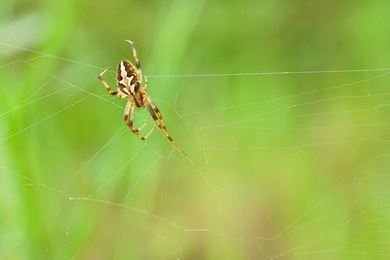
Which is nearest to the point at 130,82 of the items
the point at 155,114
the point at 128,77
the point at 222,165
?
the point at 128,77

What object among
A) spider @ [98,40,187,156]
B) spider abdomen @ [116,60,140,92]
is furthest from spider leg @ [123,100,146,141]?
spider abdomen @ [116,60,140,92]

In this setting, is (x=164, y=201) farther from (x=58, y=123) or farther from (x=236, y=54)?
(x=236, y=54)

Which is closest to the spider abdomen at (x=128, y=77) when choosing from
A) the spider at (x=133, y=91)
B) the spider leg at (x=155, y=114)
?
the spider at (x=133, y=91)

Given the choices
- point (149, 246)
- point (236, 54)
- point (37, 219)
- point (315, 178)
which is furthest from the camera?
point (236, 54)

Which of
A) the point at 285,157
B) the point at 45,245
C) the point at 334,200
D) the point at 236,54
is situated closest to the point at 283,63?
the point at 236,54

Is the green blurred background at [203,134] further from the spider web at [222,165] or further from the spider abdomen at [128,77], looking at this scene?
the spider abdomen at [128,77]

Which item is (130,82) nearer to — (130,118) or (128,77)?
(128,77)

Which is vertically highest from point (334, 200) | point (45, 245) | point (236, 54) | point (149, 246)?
point (236, 54)
